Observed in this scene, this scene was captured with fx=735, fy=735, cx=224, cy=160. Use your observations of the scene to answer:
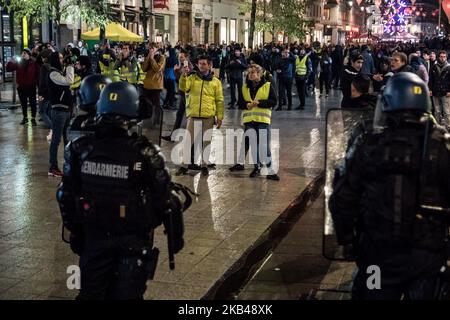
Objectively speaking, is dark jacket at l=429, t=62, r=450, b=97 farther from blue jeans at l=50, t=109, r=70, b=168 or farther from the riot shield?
the riot shield

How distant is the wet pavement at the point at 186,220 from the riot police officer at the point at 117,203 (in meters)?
1.47

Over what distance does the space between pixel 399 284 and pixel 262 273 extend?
2625 mm

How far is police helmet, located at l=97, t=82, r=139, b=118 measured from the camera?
401 cm

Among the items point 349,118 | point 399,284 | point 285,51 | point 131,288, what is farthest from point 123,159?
point 285,51

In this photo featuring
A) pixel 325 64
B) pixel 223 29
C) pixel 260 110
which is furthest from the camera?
pixel 223 29

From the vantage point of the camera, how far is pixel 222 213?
8047mm

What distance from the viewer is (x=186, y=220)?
25.4ft

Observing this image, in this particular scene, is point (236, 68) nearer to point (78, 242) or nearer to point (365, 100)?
point (365, 100)

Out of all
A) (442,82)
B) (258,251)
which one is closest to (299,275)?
(258,251)

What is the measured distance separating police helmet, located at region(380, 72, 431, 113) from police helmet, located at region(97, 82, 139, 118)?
136 cm

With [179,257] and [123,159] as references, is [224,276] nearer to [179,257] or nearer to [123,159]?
[179,257]

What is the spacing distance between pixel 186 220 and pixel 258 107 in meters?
2.69

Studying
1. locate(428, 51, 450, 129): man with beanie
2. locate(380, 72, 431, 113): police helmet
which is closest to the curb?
locate(380, 72, 431, 113): police helmet

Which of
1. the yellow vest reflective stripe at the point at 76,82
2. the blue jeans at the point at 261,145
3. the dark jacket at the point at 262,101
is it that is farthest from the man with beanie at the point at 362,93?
the yellow vest reflective stripe at the point at 76,82
